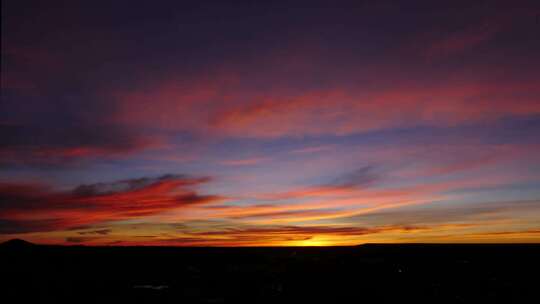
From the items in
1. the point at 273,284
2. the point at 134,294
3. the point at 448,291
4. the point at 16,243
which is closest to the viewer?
the point at 134,294

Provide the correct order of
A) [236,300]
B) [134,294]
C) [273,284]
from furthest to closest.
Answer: [273,284] → [134,294] → [236,300]

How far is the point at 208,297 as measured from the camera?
42812 millimetres

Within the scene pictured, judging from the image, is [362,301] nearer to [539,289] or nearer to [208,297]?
[208,297]

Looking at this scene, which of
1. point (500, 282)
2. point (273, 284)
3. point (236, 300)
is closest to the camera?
point (236, 300)

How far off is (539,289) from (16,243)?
156m

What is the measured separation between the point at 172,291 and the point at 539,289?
4005 cm

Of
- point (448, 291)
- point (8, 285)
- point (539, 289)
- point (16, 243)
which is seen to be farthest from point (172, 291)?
point (16, 243)

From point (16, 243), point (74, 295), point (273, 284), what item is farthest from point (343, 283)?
point (16, 243)

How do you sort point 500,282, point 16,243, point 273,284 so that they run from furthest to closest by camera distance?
1. point 16,243
2. point 500,282
3. point 273,284

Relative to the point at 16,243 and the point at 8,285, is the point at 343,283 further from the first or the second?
the point at 16,243

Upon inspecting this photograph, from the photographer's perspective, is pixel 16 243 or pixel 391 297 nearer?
pixel 391 297

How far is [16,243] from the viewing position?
154m

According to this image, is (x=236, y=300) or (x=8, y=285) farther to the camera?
(x=8, y=285)

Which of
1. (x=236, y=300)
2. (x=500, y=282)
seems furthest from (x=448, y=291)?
(x=236, y=300)
